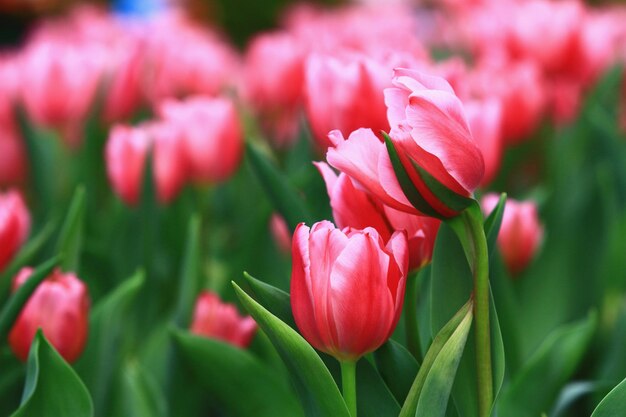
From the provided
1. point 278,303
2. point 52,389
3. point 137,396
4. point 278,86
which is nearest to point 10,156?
point 278,86

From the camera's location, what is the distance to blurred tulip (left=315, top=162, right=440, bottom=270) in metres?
0.63

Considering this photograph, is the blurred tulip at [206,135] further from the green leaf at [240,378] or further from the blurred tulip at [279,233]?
the green leaf at [240,378]

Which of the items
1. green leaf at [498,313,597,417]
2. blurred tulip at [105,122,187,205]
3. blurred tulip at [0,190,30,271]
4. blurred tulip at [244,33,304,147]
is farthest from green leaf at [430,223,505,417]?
blurred tulip at [244,33,304,147]

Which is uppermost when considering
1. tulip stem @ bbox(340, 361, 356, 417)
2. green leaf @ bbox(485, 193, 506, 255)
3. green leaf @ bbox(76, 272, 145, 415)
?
green leaf @ bbox(485, 193, 506, 255)

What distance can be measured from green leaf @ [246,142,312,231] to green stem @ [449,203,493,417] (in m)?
0.24

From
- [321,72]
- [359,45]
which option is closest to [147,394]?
[321,72]

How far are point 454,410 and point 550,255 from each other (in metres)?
0.56

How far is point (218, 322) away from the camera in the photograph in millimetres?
903

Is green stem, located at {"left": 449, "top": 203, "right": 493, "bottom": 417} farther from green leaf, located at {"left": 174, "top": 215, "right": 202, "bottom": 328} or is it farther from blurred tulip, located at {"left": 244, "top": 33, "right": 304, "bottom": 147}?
blurred tulip, located at {"left": 244, "top": 33, "right": 304, "bottom": 147}

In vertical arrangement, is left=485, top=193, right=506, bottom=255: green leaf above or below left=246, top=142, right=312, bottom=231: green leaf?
above

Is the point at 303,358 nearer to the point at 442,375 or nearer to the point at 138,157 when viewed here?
the point at 442,375

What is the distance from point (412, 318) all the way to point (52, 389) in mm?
278

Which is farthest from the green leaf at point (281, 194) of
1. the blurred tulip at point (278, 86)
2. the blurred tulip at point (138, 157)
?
the blurred tulip at point (278, 86)

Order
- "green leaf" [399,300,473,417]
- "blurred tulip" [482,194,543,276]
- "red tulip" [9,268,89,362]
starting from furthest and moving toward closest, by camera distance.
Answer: "blurred tulip" [482,194,543,276], "red tulip" [9,268,89,362], "green leaf" [399,300,473,417]
